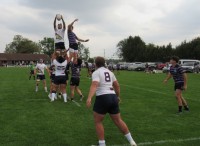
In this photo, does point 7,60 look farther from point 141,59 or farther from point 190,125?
point 190,125


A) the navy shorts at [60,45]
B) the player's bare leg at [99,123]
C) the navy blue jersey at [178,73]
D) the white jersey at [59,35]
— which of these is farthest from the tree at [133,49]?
the player's bare leg at [99,123]

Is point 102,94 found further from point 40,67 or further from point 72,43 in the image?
point 40,67


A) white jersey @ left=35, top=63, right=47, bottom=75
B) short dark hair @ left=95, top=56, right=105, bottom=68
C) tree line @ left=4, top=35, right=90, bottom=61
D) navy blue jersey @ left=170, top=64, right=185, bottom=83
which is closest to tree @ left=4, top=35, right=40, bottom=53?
tree line @ left=4, top=35, right=90, bottom=61

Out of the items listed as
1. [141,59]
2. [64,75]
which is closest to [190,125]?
[64,75]

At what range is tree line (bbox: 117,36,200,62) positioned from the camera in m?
88.9

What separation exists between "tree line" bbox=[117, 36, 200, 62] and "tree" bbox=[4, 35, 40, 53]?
5733 cm

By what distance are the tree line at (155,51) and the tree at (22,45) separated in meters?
57.3

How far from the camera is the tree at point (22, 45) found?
541ft

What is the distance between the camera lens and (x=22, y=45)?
545 ft

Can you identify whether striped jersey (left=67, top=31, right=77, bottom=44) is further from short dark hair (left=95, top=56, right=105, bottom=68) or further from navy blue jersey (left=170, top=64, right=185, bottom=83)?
short dark hair (left=95, top=56, right=105, bottom=68)

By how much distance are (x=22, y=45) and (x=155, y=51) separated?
83.9 metres

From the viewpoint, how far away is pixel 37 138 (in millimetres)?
7941

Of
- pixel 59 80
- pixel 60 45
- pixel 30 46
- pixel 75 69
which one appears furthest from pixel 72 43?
pixel 30 46

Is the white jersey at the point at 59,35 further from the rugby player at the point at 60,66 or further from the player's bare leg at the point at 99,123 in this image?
the player's bare leg at the point at 99,123
